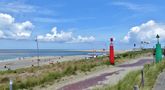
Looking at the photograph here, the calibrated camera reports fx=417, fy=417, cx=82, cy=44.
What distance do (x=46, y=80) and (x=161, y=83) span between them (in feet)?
27.1

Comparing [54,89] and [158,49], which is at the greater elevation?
[158,49]

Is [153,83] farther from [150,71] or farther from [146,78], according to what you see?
[150,71]

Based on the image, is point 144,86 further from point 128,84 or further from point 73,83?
point 73,83

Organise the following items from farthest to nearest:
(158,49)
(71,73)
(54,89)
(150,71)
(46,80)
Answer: (158,49), (71,73), (46,80), (150,71), (54,89)

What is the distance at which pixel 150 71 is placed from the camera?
19.8 m

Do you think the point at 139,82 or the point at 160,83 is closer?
the point at 160,83

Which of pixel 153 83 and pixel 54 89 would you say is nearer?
pixel 153 83

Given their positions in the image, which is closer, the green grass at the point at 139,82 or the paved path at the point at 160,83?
the paved path at the point at 160,83

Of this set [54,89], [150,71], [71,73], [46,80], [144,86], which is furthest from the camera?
[71,73]

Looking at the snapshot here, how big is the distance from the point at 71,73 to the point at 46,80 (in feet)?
10.4

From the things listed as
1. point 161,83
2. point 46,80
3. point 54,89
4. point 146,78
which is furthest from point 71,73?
point 161,83

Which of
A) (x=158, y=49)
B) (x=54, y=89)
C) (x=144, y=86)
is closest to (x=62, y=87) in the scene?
(x=54, y=89)

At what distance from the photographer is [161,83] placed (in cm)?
1578

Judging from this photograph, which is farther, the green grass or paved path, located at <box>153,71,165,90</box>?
the green grass
